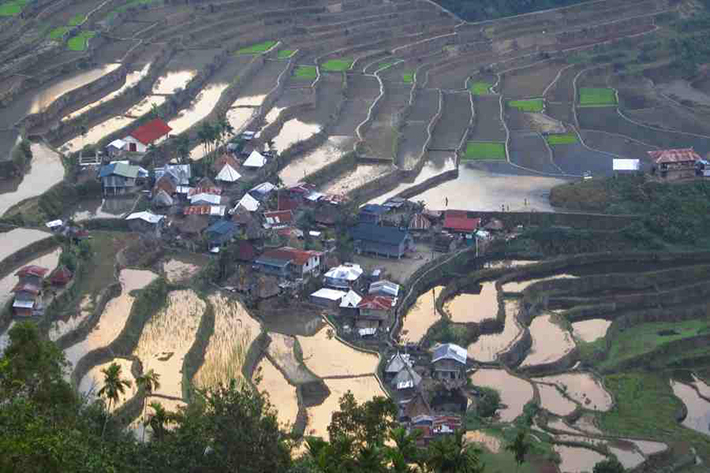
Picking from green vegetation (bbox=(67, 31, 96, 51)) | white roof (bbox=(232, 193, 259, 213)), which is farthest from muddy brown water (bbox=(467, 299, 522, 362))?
green vegetation (bbox=(67, 31, 96, 51))

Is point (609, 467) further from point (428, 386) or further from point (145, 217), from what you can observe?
point (145, 217)

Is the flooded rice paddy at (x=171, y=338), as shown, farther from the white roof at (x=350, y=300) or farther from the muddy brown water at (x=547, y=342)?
the muddy brown water at (x=547, y=342)

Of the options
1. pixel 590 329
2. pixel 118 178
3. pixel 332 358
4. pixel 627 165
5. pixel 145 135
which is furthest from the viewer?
pixel 627 165

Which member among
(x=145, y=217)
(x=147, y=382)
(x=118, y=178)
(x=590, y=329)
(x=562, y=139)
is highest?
(x=147, y=382)

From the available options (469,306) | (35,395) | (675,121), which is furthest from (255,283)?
(675,121)

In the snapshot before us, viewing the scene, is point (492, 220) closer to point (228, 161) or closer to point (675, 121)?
point (228, 161)

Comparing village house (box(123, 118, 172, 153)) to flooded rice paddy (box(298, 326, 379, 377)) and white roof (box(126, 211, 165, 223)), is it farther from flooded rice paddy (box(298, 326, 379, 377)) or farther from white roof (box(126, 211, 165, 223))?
flooded rice paddy (box(298, 326, 379, 377))

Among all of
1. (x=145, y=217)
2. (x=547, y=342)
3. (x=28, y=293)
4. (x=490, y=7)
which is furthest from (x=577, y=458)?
(x=490, y=7)

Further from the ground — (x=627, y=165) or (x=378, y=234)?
(x=378, y=234)
